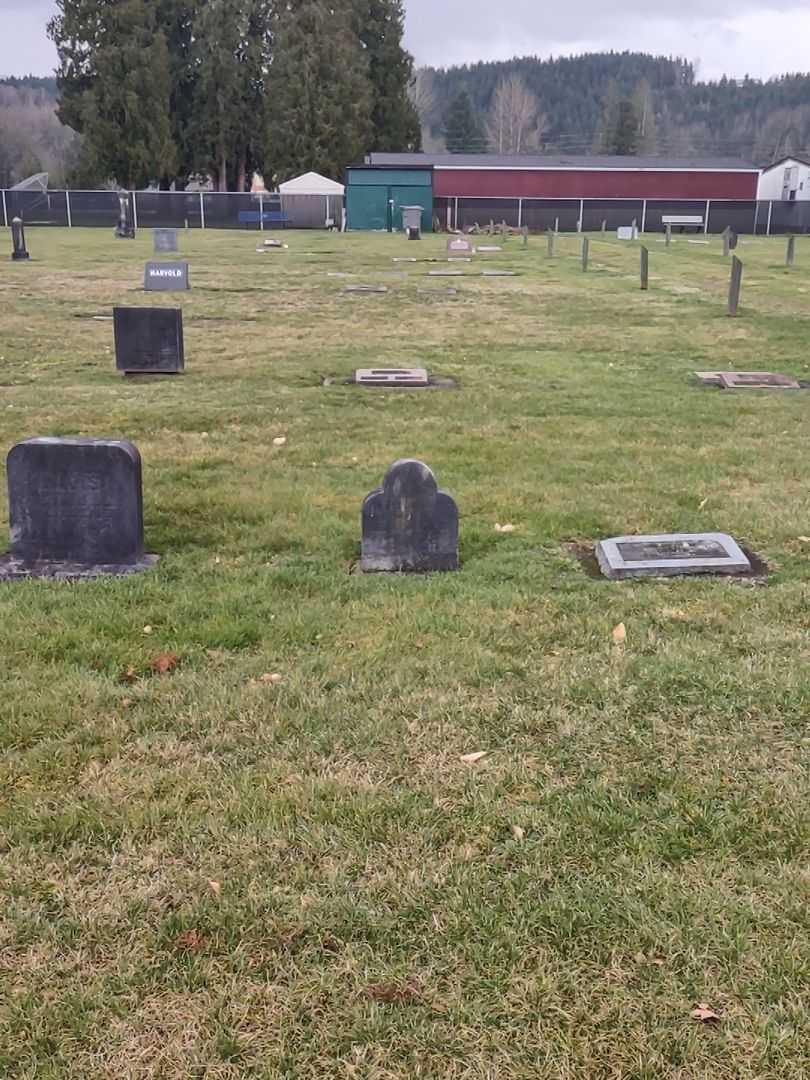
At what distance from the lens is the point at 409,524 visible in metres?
5.37

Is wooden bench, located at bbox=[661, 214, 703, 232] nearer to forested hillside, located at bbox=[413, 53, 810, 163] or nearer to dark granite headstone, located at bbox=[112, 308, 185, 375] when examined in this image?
dark granite headstone, located at bbox=[112, 308, 185, 375]

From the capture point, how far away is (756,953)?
105 inches

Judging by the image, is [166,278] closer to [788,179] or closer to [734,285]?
[734,285]

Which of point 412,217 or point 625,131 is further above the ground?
point 625,131

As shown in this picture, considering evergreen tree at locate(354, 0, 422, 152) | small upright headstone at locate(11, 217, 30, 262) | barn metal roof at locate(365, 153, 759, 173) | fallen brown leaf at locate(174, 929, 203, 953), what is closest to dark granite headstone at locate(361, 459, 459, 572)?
fallen brown leaf at locate(174, 929, 203, 953)

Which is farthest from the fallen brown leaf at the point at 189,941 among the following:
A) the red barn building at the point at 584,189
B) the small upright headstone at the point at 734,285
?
the red barn building at the point at 584,189

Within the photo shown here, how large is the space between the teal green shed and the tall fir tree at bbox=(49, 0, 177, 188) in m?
14.7

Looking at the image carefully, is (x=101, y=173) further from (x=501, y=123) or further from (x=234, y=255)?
(x=501, y=123)

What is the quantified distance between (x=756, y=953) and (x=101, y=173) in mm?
61906

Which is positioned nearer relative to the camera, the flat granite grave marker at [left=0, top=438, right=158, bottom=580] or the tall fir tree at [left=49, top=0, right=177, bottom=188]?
the flat granite grave marker at [left=0, top=438, right=158, bottom=580]

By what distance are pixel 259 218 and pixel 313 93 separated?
43.5ft

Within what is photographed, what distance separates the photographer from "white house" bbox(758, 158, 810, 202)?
74.9 metres

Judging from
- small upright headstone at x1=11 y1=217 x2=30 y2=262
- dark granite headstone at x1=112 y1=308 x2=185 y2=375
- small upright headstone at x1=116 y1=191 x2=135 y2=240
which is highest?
small upright headstone at x1=116 y1=191 x2=135 y2=240

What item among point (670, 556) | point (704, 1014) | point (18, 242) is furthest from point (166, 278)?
point (704, 1014)
